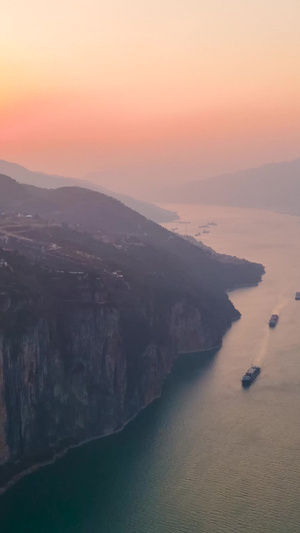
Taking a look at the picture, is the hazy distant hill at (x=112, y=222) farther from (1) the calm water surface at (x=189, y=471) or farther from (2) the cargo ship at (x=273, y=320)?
(1) the calm water surface at (x=189, y=471)

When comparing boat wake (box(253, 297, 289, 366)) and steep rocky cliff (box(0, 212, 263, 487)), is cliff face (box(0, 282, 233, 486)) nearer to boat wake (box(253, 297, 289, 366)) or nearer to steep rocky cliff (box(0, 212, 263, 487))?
steep rocky cliff (box(0, 212, 263, 487))

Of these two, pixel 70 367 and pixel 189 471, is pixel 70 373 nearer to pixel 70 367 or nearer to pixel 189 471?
pixel 70 367

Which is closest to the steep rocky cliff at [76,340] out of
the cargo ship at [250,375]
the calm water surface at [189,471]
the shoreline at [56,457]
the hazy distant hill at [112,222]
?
the shoreline at [56,457]

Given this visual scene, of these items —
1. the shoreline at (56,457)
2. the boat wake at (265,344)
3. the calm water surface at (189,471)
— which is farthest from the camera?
the boat wake at (265,344)

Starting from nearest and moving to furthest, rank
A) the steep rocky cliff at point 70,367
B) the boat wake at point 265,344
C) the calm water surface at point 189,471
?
1. the calm water surface at point 189,471
2. the steep rocky cliff at point 70,367
3. the boat wake at point 265,344

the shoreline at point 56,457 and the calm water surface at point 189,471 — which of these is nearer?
the calm water surface at point 189,471

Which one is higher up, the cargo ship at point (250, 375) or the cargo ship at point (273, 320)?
the cargo ship at point (273, 320)

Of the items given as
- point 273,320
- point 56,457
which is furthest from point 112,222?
point 56,457

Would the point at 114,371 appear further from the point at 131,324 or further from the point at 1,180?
the point at 1,180
